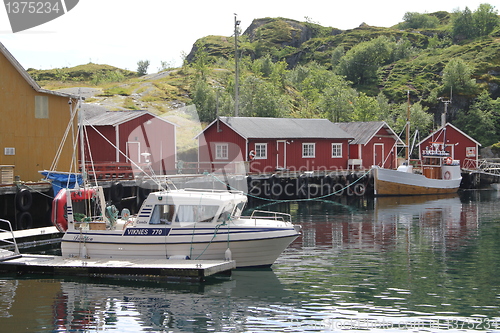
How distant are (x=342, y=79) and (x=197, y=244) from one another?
8897cm

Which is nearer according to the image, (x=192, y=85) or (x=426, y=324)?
(x=426, y=324)

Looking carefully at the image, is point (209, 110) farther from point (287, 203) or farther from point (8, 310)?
point (8, 310)

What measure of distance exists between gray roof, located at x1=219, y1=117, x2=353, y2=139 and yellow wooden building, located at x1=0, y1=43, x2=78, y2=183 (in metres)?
18.1

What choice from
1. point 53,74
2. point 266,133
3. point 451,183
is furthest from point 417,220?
point 53,74

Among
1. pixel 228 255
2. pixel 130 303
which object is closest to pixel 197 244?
pixel 228 255

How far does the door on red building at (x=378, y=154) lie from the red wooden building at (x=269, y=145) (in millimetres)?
4002

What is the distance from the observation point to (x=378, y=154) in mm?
55781

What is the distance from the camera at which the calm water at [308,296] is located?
14273mm

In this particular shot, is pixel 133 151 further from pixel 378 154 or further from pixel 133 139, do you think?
pixel 378 154

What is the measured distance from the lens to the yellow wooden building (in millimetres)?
29453

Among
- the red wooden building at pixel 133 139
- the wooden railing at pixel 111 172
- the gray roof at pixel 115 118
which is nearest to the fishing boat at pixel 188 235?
the wooden railing at pixel 111 172

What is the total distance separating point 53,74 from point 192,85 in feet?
140

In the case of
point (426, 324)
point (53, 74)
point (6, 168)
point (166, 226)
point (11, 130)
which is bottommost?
point (426, 324)

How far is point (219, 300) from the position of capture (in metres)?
16.3
